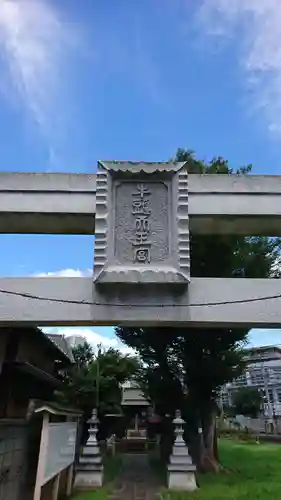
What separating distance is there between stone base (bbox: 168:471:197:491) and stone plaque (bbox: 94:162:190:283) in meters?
6.62

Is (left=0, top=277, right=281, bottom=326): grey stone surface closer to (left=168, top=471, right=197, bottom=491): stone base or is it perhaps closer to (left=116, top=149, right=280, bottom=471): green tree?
(left=116, top=149, right=280, bottom=471): green tree

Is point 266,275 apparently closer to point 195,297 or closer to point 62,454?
point 195,297

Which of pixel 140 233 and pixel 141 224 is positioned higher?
pixel 141 224

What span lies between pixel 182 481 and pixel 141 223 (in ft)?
23.5

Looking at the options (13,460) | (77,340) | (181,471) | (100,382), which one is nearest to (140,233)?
(13,460)

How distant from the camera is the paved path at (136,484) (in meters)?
8.76

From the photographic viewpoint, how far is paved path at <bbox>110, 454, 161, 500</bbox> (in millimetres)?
8758

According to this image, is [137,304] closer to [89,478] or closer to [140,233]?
[140,233]

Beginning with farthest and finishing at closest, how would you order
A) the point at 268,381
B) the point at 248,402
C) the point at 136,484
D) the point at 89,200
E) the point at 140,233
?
the point at 268,381, the point at 248,402, the point at 136,484, the point at 89,200, the point at 140,233

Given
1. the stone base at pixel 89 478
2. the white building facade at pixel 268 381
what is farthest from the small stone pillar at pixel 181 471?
the white building facade at pixel 268 381

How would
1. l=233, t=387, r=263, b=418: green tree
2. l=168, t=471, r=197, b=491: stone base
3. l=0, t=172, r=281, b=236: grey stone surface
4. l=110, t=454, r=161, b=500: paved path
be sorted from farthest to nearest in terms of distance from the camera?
l=233, t=387, r=263, b=418: green tree
l=168, t=471, r=197, b=491: stone base
l=110, t=454, r=161, b=500: paved path
l=0, t=172, r=281, b=236: grey stone surface

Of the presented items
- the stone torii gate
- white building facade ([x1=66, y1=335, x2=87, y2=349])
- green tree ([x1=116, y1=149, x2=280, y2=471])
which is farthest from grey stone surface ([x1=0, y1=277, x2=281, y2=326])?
white building facade ([x1=66, y1=335, x2=87, y2=349])

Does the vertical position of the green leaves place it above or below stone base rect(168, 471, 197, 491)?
above

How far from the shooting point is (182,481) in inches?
375
